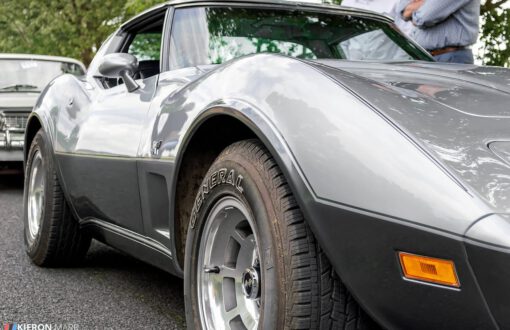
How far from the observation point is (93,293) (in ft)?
11.5

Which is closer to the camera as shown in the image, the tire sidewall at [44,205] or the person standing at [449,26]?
the tire sidewall at [44,205]

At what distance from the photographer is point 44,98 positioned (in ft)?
13.6

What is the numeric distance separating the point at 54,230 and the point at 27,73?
6.31 metres

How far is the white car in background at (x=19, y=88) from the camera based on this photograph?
8618 millimetres

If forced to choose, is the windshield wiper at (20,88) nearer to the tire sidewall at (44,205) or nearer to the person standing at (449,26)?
the tire sidewall at (44,205)

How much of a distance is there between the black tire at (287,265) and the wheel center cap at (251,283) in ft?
0.60

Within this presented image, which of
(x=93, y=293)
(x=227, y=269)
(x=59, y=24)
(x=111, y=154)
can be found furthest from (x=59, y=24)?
(x=227, y=269)

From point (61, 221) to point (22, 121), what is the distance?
5.28 metres

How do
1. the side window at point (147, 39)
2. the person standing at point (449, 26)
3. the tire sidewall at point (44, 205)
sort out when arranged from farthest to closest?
the person standing at point (449, 26) < the tire sidewall at point (44, 205) < the side window at point (147, 39)

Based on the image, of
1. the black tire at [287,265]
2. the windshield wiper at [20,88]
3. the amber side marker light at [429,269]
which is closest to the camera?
the amber side marker light at [429,269]

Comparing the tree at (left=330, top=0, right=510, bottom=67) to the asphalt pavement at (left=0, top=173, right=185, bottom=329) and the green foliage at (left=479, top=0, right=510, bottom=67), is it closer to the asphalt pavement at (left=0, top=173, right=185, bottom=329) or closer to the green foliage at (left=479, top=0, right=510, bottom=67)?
the green foliage at (left=479, top=0, right=510, bottom=67)

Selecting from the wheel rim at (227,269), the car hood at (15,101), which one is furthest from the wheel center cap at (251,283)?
→ the car hood at (15,101)

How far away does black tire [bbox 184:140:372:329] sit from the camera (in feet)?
5.89

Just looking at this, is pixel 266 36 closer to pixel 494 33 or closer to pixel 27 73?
pixel 27 73
